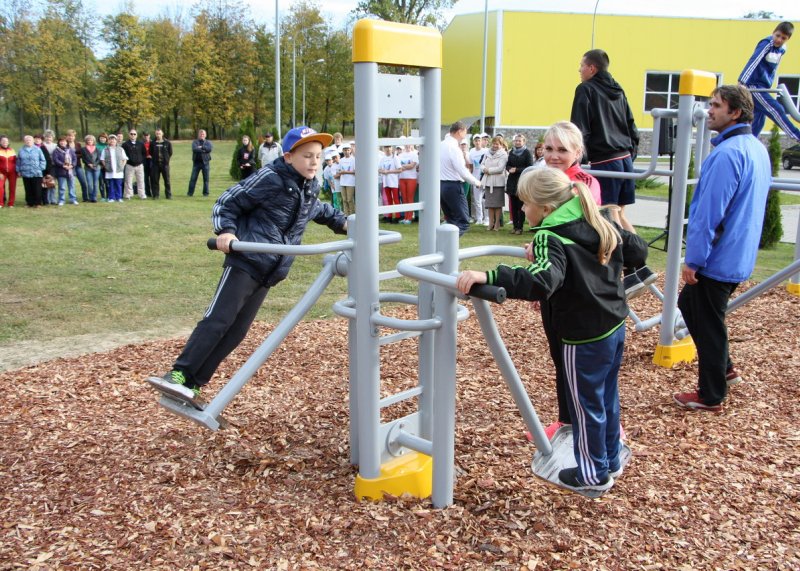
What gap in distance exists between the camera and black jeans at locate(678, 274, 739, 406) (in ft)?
14.3

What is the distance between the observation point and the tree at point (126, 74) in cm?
4447

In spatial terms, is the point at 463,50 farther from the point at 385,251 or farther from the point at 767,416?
the point at 767,416

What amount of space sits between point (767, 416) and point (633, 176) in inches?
66.7

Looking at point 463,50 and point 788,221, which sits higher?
point 463,50

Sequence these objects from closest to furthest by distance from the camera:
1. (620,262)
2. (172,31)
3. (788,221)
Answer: (620,262), (788,221), (172,31)

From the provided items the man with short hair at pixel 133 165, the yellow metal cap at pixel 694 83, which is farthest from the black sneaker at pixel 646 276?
the man with short hair at pixel 133 165

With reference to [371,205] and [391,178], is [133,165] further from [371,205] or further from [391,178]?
[371,205]

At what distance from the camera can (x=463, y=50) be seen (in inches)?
1590

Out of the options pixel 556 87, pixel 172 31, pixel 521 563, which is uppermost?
pixel 172 31

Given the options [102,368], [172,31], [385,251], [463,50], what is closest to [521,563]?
[102,368]

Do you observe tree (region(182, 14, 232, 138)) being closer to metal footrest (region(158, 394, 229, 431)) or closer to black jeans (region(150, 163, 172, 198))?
black jeans (region(150, 163, 172, 198))

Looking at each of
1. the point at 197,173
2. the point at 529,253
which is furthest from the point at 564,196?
the point at 197,173

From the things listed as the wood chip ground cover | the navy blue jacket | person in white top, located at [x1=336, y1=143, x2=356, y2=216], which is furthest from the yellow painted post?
person in white top, located at [x1=336, y1=143, x2=356, y2=216]

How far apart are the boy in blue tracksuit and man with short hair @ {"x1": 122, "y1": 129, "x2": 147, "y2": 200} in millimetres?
13670
